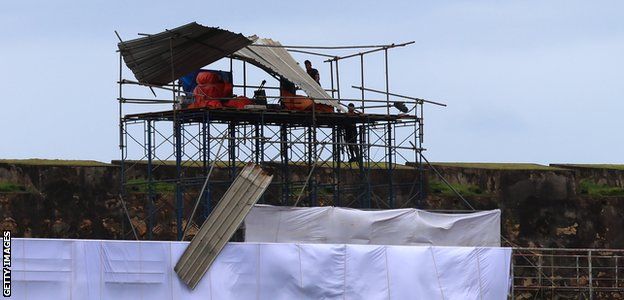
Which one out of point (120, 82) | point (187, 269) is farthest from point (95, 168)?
point (187, 269)

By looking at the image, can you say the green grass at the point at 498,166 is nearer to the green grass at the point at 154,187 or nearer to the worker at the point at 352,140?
the worker at the point at 352,140

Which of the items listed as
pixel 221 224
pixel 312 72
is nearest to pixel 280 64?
pixel 312 72

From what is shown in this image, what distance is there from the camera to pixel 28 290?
28344mm

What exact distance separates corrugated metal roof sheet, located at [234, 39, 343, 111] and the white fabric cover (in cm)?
437

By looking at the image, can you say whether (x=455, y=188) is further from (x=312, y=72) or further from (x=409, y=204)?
(x=312, y=72)

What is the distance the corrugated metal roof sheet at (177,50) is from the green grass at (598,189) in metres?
12.9

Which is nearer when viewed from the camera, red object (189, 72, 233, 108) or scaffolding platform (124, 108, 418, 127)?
scaffolding platform (124, 108, 418, 127)

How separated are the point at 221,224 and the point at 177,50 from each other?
15.2ft

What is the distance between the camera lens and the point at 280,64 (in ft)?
114

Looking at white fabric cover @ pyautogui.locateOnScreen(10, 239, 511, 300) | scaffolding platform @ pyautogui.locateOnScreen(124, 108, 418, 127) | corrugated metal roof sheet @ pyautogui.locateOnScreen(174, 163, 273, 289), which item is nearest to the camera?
white fabric cover @ pyautogui.locateOnScreen(10, 239, 511, 300)

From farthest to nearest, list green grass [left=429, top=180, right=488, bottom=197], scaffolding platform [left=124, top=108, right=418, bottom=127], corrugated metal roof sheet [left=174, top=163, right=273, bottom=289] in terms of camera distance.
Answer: green grass [left=429, top=180, right=488, bottom=197], scaffolding platform [left=124, top=108, right=418, bottom=127], corrugated metal roof sheet [left=174, top=163, right=273, bottom=289]

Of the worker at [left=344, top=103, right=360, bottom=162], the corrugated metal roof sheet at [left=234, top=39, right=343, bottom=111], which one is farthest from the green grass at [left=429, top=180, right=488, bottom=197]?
the corrugated metal roof sheet at [left=234, top=39, right=343, bottom=111]

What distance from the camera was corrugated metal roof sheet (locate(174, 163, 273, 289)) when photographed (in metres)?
29.5

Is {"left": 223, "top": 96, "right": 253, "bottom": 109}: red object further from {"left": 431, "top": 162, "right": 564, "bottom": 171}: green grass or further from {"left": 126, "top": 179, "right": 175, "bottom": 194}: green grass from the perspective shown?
{"left": 431, "top": 162, "right": 564, "bottom": 171}: green grass
